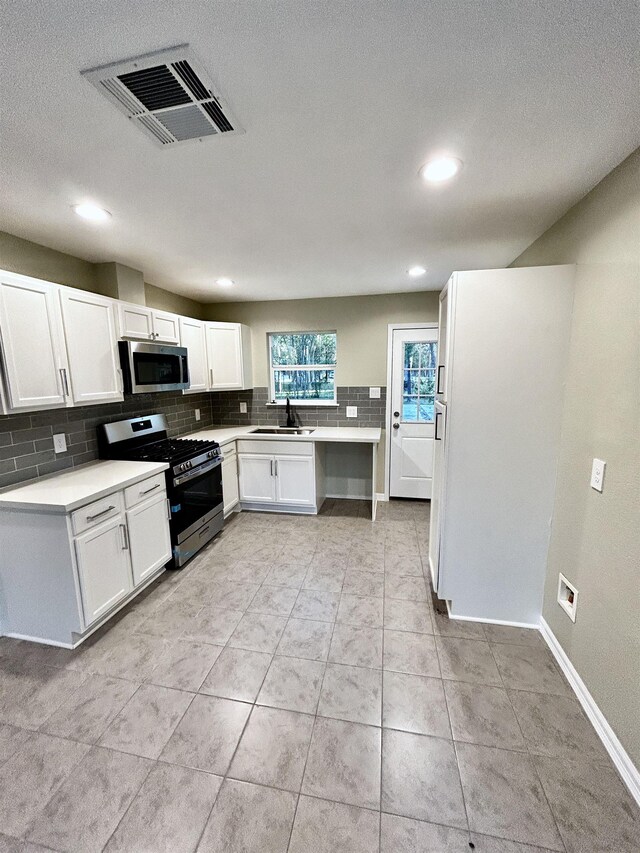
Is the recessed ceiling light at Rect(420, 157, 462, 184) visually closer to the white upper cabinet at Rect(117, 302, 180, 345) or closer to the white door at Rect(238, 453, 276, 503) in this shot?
the white upper cabinet at Rect(117, 302, 180, 345)

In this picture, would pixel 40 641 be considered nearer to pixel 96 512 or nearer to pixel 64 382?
pixel 96 512

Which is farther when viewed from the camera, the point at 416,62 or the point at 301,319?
the point at 301,319

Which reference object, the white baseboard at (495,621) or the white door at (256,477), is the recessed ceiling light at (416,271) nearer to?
the white door at (256,477)

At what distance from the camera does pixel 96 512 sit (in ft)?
6.52

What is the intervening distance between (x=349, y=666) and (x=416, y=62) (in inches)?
97.4

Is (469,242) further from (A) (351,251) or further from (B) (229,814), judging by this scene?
(B) (229,814)

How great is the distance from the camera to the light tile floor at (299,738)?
3.81 ft

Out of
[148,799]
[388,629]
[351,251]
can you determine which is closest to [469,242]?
[351,251]

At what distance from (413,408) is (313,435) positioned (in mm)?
1266

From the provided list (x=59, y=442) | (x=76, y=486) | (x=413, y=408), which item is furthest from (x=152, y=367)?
(x=413, y=408)

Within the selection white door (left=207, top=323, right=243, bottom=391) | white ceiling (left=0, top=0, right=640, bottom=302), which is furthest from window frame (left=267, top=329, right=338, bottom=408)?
white ceiling (left=0, top=0, right=640, bottom=302)

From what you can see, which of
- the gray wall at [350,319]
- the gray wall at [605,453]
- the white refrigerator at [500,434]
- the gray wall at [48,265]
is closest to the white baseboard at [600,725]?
the gray wall at [605,453]

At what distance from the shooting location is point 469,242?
92.9 inches

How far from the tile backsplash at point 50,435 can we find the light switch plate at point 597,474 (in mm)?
3180
